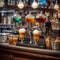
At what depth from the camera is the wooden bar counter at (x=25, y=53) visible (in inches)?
115

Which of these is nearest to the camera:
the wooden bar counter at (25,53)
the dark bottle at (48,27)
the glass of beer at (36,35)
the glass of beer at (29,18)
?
the wooden bar counter at (25,53)

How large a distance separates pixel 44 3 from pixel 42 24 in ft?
1.33

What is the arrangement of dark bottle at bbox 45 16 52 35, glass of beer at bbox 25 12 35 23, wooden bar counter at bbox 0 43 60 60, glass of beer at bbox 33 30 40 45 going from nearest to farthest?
1. wooden bar counter at bbox 0 43 60 60
2. glass of beer at bbox 33 30 40 45
3. dark bottle at bbox 45 16 52 35
4. glass of beer at bbox 25 12 35 23

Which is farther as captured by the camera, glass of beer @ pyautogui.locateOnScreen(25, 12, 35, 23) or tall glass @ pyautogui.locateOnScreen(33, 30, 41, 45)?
glass of beer @ pyautogui.locateOnScreen(25, 12, 35, 23)

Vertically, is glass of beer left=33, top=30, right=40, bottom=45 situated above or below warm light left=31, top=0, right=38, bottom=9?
below

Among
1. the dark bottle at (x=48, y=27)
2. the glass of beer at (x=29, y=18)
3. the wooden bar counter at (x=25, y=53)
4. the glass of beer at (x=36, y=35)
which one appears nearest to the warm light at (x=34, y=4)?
the glass of beer at (x=29, y=18)

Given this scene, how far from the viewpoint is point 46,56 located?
9.76 feet

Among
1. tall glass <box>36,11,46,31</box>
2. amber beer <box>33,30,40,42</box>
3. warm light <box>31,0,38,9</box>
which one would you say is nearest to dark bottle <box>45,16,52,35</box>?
tall glass <box>36,11,46,31</box>

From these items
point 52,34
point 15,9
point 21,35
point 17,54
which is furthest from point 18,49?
point 15,9

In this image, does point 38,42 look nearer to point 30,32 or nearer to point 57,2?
point 30,32

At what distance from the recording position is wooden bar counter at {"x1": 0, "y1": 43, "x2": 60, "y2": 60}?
291 cm

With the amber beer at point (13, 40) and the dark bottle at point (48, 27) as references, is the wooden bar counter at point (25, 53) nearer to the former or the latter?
the amber beer at point (13, 40)

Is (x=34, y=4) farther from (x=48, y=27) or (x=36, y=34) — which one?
→ (x=36, y=34)

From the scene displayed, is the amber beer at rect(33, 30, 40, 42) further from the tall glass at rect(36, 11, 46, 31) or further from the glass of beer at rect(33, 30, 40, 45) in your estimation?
the tall glass at rect(36, 11, 46, 31)
